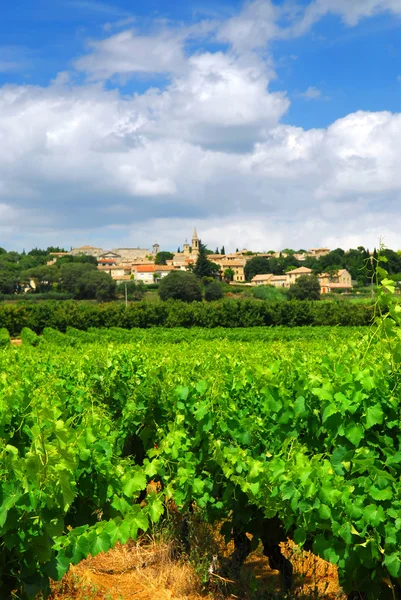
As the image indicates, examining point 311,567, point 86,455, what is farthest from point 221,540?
point 86,455

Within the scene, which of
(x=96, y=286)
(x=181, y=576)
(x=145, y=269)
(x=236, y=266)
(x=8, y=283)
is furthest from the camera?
(x=236, y=266)

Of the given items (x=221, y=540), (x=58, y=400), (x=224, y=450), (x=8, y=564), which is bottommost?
(x=221, y=540)

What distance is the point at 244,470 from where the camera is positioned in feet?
15.7

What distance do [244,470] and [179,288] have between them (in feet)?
256

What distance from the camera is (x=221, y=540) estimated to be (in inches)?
258

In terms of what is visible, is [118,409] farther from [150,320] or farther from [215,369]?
[150,320]

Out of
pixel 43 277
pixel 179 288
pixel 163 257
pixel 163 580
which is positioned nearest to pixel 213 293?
pixel 179 288

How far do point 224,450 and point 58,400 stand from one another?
5.41ft

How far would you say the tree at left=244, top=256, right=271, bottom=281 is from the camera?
146 m

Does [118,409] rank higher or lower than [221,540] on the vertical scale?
higher

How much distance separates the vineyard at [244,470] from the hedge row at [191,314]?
4977cm

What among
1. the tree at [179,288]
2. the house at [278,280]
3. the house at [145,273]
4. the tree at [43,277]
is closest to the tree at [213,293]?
the tree at [179,288]

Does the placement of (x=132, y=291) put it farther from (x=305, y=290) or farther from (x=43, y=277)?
(x=305, y=290)

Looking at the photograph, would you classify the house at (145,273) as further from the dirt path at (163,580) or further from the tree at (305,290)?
the dirt path at (163,580)
